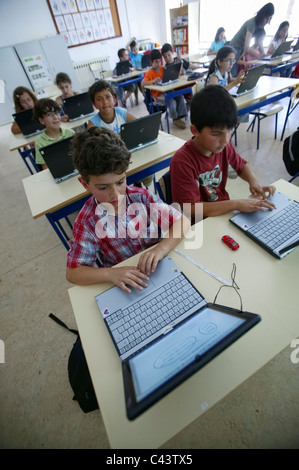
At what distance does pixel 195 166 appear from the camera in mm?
1141

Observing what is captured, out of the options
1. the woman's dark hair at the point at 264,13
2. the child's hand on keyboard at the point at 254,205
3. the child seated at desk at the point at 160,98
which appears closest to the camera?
Answer: the child's hand on keyboard at the point at 254,205

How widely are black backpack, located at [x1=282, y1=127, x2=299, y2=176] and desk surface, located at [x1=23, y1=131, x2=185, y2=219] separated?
998 millimetres

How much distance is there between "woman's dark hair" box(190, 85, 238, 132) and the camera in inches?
38.3

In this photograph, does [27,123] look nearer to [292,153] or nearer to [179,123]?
[179,123]

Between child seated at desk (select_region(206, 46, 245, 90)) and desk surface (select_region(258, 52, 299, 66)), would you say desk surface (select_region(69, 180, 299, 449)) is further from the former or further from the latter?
desk surface (select_region(258, 52, 299, 66))

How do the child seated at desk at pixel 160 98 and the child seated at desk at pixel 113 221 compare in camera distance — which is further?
the child seated at desk at pixel 160 98

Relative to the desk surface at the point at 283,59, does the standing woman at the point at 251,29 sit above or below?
above

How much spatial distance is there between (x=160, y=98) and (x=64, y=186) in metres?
2.95

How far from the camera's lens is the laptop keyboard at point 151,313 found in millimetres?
640

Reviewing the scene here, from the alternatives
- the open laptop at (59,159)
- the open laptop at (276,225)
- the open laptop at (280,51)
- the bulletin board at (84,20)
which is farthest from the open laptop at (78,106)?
the bulletin board at (84,20)

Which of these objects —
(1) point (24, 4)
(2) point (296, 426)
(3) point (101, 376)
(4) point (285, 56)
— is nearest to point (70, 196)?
(3) point (101, 376)

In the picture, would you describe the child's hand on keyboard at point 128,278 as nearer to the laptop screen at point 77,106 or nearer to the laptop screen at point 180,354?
the laptop screen at point 180,354

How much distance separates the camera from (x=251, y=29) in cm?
350
